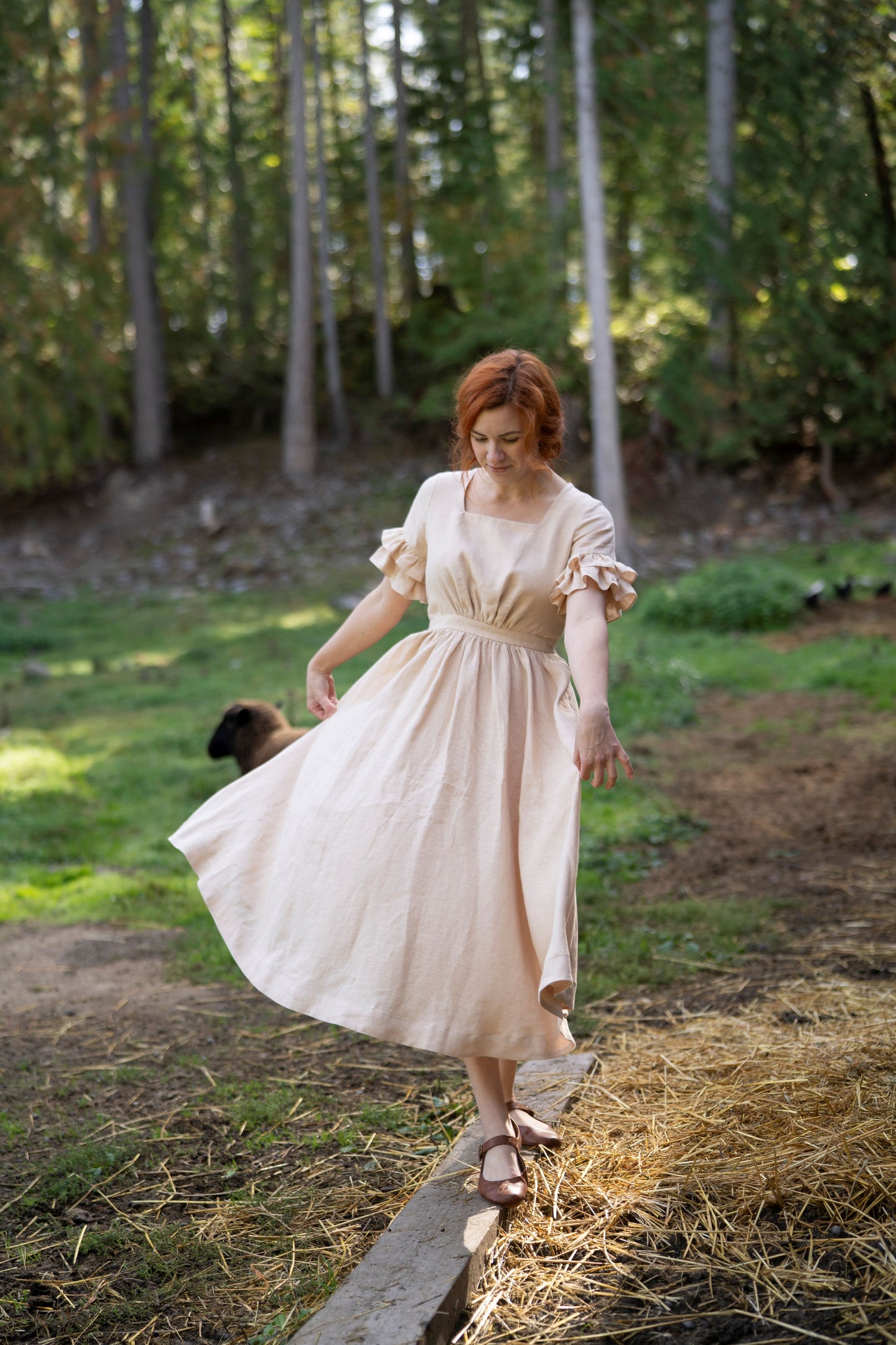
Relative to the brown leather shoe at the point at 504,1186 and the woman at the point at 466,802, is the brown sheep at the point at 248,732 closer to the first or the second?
the woman at the point at 466,802

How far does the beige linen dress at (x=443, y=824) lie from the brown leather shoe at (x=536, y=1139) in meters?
0.47

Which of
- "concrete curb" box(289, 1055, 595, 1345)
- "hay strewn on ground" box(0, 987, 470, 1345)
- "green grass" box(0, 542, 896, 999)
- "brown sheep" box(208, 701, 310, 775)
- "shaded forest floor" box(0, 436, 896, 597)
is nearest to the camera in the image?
"concrete curb" box(289, 1055, 595, 1345)

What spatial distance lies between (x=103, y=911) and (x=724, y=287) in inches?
554

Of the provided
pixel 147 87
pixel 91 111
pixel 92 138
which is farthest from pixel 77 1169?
pixel 147 87

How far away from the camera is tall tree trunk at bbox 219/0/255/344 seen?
2452cm

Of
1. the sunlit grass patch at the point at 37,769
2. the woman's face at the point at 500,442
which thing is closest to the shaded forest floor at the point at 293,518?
the sunlit grass patch at the point at 37,769

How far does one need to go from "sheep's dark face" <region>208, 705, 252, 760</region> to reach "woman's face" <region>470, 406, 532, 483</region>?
3.04 meters

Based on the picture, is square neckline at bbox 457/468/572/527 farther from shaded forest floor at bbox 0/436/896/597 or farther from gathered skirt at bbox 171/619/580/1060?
shaded forest floor at bbox 0/436/896/597

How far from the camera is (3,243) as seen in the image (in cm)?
1695

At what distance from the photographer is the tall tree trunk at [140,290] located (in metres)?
20.2

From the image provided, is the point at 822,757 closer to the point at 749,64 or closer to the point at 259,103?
the point at 749,64

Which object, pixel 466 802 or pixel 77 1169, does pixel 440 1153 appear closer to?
pixel 77 1169

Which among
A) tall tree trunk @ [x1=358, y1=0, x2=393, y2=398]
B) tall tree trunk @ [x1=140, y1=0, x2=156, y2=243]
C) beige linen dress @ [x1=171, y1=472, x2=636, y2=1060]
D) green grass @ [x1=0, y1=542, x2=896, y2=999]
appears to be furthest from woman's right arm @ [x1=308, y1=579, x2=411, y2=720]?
tall tree trunk @ [x1=140, y1=0, x2=156, y2=243]

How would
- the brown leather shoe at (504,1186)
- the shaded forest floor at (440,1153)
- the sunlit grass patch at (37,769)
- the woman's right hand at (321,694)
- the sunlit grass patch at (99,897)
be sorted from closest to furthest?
the shaded forest floor at (440,1153), the brown leather shoe at (504,1186), the woman's right hand at (321,694), the sunlit grass patch at (99,897), the sunlit grass patch at (37,769)
